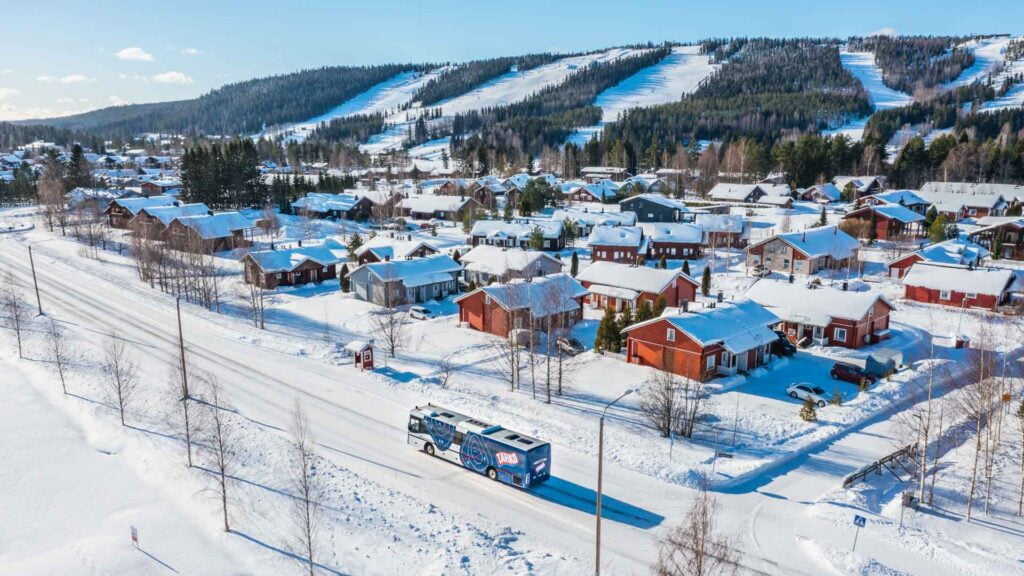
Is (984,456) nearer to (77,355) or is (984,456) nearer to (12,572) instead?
(12,572)

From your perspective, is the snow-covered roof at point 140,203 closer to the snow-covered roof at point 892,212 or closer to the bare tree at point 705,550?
the bare tree at point 705,550

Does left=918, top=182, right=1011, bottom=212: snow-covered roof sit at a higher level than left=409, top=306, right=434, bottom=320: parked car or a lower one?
higher

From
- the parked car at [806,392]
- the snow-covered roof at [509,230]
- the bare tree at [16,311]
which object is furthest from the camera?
the snow-covered roof at [509,230]

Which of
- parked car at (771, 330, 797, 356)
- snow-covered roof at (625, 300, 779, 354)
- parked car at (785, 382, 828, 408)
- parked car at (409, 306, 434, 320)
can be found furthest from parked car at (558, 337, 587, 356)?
parked car at (409, 306, 434, 320)

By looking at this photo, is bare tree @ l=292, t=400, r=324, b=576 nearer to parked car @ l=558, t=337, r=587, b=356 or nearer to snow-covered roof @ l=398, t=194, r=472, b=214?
parked car @ l=558, t=337, r=587, b=356

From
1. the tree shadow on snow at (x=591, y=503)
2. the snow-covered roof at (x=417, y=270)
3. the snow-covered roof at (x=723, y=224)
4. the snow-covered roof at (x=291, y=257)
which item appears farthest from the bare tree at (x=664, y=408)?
the snow-covered roof at (x=723, y=224)

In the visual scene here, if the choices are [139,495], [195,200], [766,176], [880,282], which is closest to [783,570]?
[139,495]
